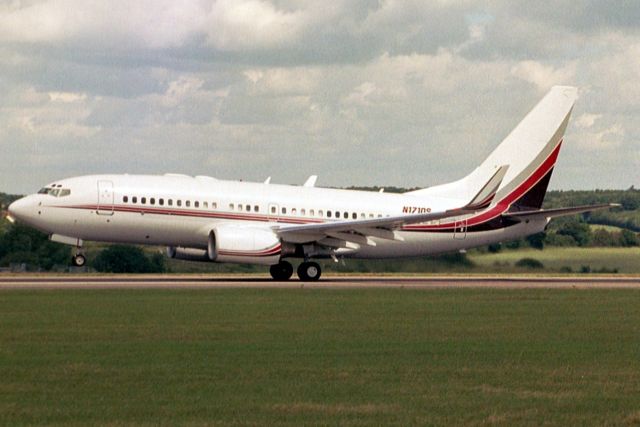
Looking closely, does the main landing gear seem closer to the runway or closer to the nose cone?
the runway

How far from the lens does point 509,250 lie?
192 ft

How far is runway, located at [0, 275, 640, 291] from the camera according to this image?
4397 centimetres

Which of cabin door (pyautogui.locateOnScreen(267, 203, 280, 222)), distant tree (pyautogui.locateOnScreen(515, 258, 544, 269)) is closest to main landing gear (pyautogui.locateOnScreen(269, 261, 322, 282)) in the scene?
cabin door (pyautogui.locateOnScreen(267, 203, 280, 222))

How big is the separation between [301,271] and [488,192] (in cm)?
820

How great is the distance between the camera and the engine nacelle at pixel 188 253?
164 feet

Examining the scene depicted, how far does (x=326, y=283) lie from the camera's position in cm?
4809

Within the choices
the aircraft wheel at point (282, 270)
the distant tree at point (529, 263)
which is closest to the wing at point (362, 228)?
the aircraft wheel at point (282, 270)

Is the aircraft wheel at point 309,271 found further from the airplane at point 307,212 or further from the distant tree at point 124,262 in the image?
the distant tree at point 124,262

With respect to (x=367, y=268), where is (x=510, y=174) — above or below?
above

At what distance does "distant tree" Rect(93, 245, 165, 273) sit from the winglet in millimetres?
18910

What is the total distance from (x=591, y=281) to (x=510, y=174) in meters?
5.73
